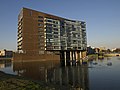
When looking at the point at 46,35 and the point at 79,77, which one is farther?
the point at 46,35

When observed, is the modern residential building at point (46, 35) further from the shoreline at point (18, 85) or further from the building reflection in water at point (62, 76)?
the shoreline at point (18, 85)

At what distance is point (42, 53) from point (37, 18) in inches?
1302

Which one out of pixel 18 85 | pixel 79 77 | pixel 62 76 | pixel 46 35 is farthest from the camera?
pixel 46 35

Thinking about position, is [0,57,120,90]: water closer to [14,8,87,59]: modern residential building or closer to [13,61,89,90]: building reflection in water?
[13,61,89,90]: building reflection in water

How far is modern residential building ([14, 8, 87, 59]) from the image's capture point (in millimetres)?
142125

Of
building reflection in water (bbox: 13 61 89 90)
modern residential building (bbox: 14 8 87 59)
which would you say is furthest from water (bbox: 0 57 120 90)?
modern residential building (bbox: 14 8 87 59)

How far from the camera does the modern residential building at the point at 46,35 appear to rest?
142125 millimetres

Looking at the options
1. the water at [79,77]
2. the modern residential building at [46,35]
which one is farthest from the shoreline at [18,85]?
the modern residential building at [46,35]

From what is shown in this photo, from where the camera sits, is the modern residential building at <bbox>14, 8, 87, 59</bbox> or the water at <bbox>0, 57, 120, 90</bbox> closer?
the water at <bbox>0, 57, 120, 90</bbox>

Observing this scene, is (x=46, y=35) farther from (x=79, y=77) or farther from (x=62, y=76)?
(x=79, y=77)

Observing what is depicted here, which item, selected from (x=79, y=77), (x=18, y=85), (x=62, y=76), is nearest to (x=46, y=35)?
(x=62, y=76)

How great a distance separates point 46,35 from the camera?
15188cm

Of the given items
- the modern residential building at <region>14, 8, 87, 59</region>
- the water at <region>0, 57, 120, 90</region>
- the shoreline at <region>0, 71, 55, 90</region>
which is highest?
the modern residential building at <region>14, 8, 87, 59</region>

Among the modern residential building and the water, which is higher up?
the modern residential building
